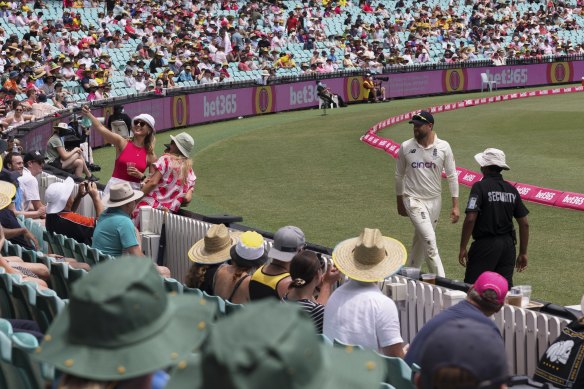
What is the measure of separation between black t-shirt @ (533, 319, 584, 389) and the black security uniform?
3.68m

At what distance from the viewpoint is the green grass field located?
550 inches

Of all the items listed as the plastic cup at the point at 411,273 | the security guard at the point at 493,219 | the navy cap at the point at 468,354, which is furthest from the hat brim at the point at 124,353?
the security guard at the point at 493,219

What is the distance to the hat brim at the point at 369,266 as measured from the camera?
263 inches

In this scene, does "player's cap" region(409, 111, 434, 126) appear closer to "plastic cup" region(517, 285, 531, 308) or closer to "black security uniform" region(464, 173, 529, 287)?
"black security uniform" region(464, 173, 529, 287)

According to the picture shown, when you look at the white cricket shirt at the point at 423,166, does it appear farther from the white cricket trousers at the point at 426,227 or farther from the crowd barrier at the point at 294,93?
the crowd barrier at the point at 294,93

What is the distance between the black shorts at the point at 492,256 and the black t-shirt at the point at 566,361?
3.69 metres

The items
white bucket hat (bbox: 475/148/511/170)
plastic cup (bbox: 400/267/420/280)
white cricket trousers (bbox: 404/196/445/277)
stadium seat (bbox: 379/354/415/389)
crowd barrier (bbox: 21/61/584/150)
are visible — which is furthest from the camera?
crowd barrier (bbox: 21/61/584/150)

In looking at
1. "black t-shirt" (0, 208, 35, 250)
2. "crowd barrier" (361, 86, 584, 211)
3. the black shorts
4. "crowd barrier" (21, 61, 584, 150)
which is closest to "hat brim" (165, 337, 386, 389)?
the black shorts

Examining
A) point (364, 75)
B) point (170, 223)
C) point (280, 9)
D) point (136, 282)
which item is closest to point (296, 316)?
point (136, 282)

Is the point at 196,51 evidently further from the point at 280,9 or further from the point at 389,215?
the point at 389,215

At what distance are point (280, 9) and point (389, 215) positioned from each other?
1218 inches

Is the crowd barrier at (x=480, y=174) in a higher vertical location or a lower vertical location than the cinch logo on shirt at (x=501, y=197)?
lower

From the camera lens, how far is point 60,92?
26141 millimetres

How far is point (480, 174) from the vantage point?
62.6 ft
